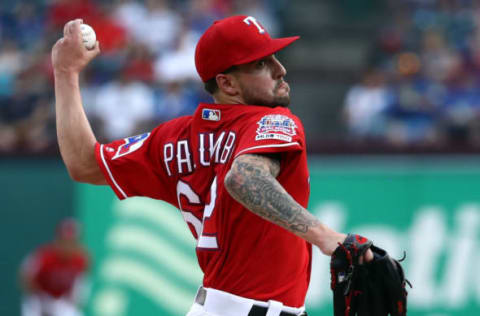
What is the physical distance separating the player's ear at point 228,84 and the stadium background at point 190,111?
5.36m

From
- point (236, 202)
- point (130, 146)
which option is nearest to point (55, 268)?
point (130, 146)

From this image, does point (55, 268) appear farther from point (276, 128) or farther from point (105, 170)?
point (276, 128)

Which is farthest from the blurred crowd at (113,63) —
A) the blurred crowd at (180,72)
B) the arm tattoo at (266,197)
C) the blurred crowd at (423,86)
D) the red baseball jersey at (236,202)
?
the arm tattoo at (266,197)

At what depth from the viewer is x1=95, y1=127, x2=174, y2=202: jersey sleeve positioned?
367cm

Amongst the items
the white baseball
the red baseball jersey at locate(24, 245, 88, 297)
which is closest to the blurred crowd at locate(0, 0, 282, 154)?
the red baseball jersey at locate(24, 245, 88, 297)

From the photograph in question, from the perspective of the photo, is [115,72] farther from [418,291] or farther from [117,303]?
[418,291]

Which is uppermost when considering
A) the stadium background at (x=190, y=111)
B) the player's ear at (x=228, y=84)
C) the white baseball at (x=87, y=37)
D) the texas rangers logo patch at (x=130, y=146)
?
the white baseball at (x=87, y=37)

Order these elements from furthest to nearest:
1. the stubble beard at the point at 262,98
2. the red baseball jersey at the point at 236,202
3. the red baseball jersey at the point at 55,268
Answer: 1. the red baseball jersey at the point at 55,268
2. the stubble beard at the point at 262,98
3. the red baseball jersey at the point at 236,202

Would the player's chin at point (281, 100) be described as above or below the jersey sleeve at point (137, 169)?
above

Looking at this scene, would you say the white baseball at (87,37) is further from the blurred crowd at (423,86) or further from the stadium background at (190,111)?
the blurred crowd at (423,86)

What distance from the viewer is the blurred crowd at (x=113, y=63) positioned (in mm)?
9523

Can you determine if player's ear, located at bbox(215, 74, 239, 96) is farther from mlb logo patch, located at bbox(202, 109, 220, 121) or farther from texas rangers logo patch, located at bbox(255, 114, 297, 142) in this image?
texas rangers logo patch, located at bbox(255, 114, 297, 142)

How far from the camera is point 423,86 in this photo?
1027cm

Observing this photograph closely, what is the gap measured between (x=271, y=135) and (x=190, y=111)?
6.49 meters
